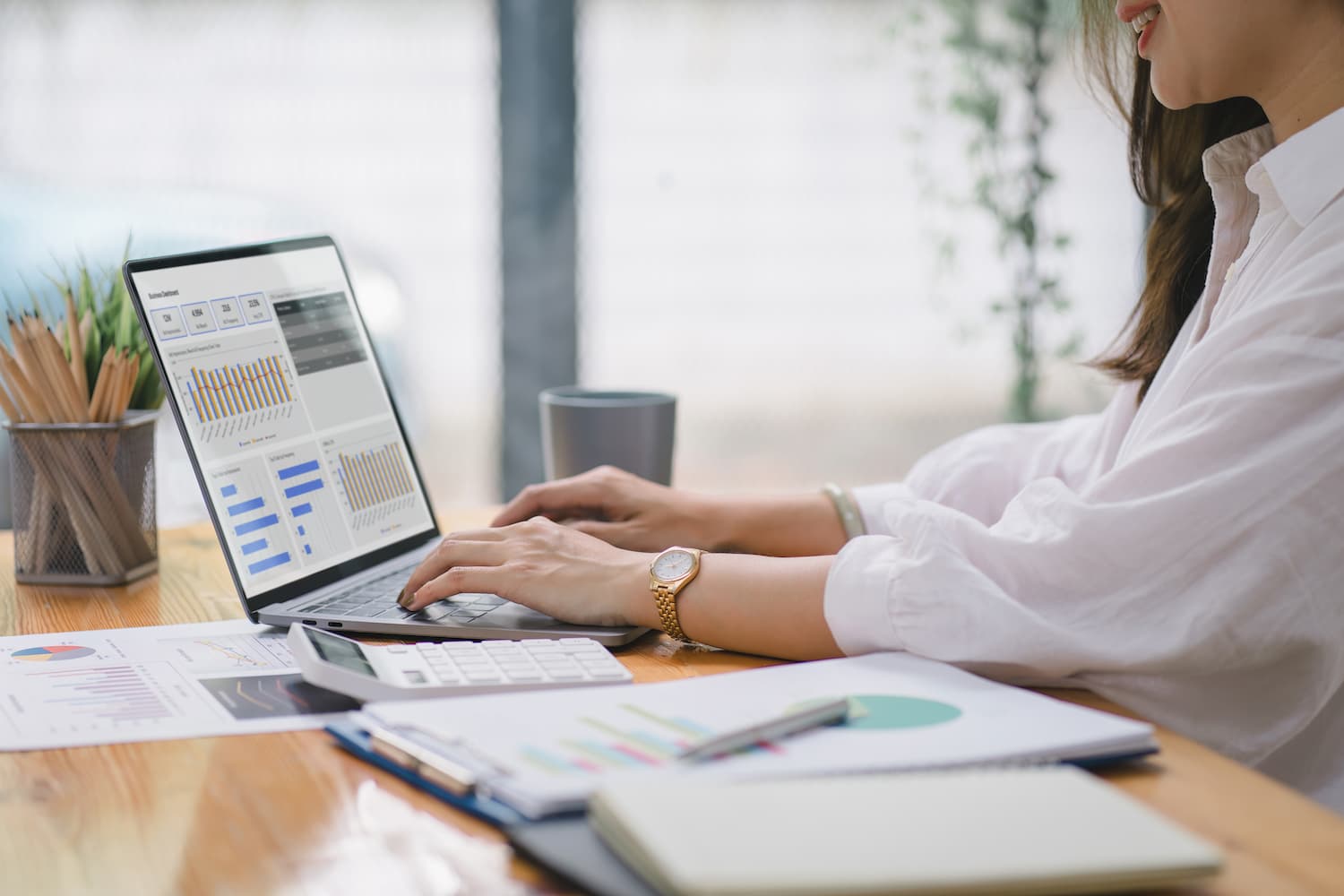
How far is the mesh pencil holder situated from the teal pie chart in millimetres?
688

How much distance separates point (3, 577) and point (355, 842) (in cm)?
71

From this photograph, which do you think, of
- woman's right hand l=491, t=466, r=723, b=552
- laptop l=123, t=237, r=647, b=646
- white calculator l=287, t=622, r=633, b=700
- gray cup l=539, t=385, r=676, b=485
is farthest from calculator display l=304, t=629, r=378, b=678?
gray cup l=539, t=385, r=676, b=485

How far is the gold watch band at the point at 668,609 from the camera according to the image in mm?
876

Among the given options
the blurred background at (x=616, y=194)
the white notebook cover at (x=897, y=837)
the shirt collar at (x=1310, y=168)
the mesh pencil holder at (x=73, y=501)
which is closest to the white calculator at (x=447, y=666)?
the white notebook cover at (x=897, y=837)

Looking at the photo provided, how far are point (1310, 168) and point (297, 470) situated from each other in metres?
0.78

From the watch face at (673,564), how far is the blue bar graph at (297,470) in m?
0.31

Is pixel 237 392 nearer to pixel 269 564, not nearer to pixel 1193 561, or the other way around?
pixel 269 564

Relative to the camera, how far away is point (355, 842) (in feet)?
1.87

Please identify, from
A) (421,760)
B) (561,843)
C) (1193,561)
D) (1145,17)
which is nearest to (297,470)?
(421,760)

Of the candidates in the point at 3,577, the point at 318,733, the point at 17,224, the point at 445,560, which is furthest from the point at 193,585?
the point at 17,224

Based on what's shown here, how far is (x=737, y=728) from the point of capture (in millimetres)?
622

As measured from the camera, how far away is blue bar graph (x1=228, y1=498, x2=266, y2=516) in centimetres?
94

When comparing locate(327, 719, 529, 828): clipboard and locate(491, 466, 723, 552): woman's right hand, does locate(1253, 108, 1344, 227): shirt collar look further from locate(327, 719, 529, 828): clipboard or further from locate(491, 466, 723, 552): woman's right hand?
locate(327, 719, 529, 828): clipboard

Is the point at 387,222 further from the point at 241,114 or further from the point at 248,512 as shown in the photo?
the point at 248,512
